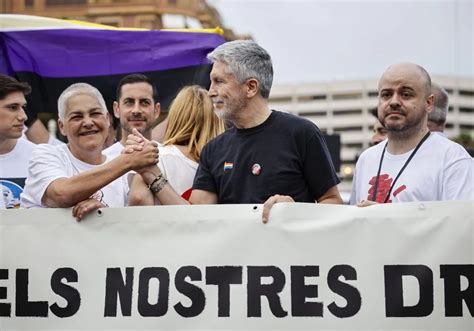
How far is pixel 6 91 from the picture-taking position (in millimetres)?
5449

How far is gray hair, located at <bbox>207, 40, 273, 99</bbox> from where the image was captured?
4031 millimetres

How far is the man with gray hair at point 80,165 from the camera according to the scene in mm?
3811

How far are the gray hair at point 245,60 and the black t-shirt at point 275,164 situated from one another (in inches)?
9.6

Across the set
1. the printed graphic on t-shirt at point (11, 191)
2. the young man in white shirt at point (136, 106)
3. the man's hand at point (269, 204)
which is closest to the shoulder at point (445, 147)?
the man's hand at point (269, 204)

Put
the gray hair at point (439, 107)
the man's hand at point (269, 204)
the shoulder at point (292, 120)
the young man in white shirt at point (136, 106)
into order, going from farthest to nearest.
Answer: the young man in white shirt at point (136, 106)
the gray hair at point (439, 107)
the shoulder at point (292, 120)
the man's hand at point (269, 204)

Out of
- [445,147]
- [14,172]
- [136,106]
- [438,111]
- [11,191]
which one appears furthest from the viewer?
[136,106]

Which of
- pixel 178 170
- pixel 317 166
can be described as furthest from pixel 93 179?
pixel 317 166

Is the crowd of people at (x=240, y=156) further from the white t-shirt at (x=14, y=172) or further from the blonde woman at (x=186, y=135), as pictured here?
the white t-shirt at (x=14, y=172)

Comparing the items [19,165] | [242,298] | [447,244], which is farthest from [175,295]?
[19,165]

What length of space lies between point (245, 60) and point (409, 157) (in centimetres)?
94

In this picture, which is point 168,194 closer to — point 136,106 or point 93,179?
point 93,179

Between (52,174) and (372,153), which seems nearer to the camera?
(52,174)

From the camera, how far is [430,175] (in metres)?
3.99

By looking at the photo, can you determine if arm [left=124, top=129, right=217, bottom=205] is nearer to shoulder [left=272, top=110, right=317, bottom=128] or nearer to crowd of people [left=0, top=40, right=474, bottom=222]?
crowd of people [left=0, top=40, right=474, bottom=222]
